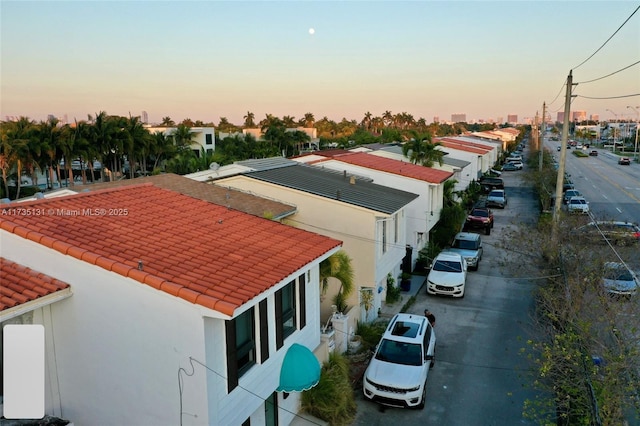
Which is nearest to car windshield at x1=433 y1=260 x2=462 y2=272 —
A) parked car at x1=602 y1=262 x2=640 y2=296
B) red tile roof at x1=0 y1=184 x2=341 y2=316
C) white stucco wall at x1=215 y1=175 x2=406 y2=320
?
white stucco wall at x1=215 y1=175 x2=406 y2=320

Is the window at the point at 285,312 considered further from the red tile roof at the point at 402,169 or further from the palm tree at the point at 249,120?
the palm tree at the point at 249,120

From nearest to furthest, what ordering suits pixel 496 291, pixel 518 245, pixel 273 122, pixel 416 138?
pixel 518 245 → pixel 496 291 → pixel 416 138 → pixel 273 122

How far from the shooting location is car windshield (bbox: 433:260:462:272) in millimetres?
23047

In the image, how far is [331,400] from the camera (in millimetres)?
12297

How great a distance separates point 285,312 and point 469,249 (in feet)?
61.4

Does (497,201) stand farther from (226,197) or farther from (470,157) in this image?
(226,197)

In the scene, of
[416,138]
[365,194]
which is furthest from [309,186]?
[416,138]

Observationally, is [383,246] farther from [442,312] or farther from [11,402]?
[11,402]

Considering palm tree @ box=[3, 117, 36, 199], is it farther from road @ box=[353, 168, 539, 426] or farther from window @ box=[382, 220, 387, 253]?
road @ box=[353, 168, 539, 426]

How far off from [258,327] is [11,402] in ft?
14.0

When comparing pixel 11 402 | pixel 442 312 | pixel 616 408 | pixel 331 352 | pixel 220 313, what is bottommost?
pixel 442 312

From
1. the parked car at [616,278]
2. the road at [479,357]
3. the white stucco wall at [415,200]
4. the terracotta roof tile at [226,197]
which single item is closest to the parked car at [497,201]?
the road at [479,357]

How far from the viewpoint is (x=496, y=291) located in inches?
906

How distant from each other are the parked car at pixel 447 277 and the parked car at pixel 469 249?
2557 millimetres
